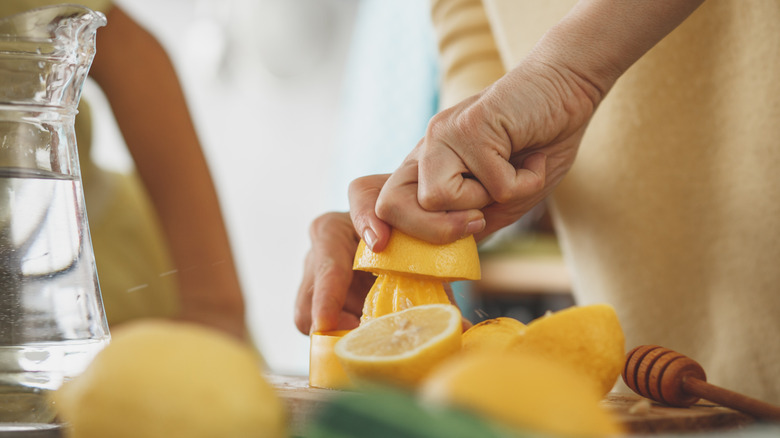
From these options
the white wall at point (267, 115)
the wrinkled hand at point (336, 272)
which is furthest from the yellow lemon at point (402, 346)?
the white wall at point (267, 115)

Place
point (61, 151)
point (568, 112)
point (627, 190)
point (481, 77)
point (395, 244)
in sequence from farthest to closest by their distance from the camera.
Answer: point (481, 77)
point (627, 190)
point (568, 112)
point (395, 244)
point (61, 151)

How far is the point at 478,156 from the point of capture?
0.67m

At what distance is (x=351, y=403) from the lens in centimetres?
27

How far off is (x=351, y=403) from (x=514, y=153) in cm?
54

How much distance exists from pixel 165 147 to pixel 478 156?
0.57 metres

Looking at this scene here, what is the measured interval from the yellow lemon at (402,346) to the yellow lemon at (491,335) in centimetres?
5

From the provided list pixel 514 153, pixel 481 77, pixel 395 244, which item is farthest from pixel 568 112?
pixel 481 77

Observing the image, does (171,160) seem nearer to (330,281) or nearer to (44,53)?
(330,281)

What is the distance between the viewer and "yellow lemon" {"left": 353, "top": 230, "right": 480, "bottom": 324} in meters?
0.64

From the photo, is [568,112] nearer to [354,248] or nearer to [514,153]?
[514,153]

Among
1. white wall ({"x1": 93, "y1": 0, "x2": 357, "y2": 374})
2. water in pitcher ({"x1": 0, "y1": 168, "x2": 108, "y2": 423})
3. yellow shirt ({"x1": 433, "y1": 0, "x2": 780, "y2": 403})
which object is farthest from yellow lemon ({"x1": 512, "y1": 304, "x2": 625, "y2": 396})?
white wall ({"x1": 93, "y1": 0, "x2": 357, "y2": 374})

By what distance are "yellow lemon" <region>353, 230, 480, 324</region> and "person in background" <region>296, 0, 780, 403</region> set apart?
0.01 meters

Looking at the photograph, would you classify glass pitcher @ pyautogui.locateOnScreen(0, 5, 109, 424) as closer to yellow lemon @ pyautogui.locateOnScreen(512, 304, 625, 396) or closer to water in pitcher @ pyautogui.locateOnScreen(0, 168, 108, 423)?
water in pitcher @ pyautogui.locateOnScreen(0, 168, 108, 423)

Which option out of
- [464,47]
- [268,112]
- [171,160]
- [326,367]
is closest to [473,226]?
[326,367]
